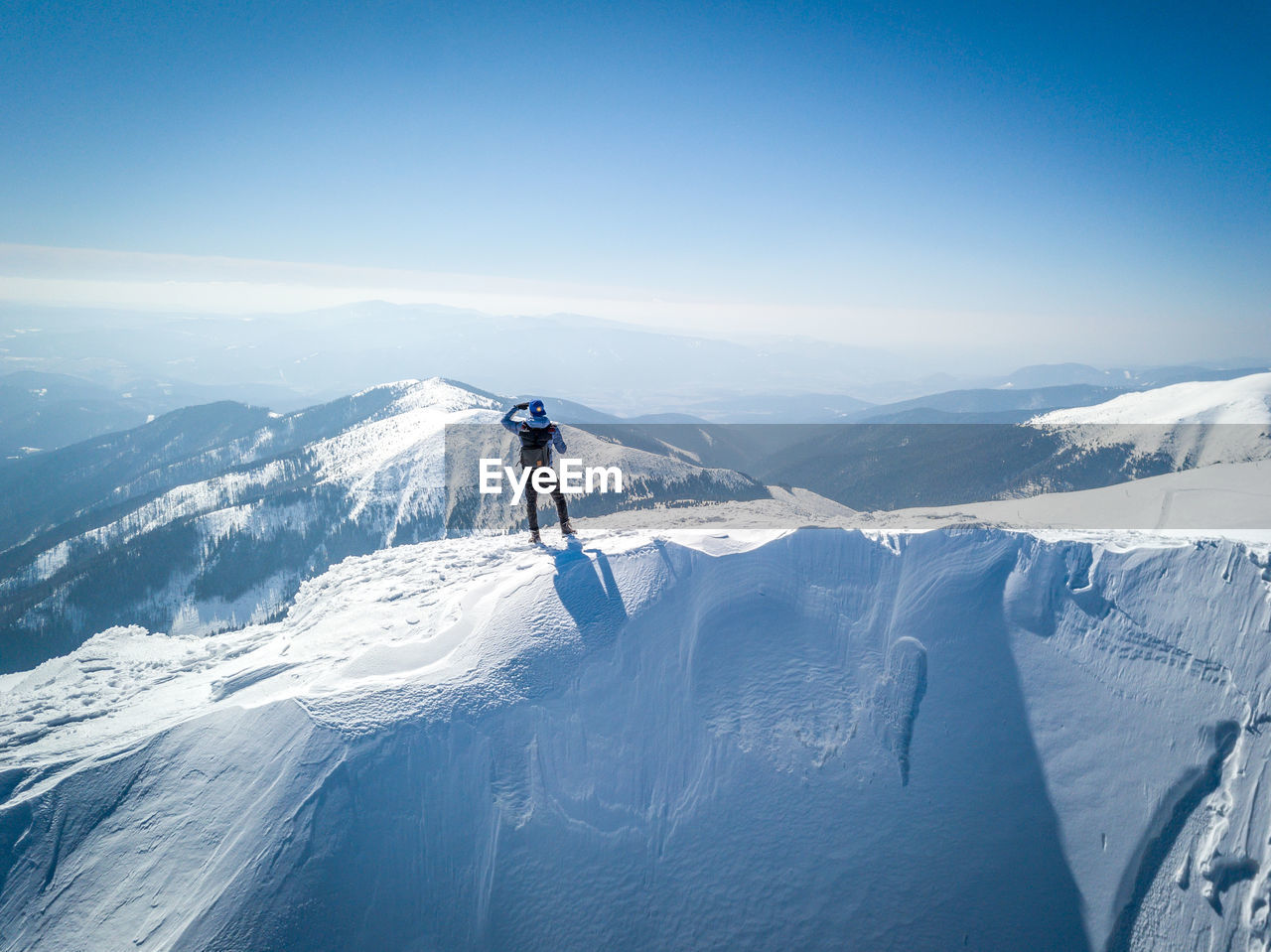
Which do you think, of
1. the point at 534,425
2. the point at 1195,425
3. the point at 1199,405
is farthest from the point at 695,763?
the point at 1199,405

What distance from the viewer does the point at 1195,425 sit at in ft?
196

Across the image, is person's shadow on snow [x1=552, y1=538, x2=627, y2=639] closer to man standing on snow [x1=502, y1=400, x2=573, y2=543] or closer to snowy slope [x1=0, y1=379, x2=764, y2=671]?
man standing on snow [x1=502, y1=400, x2=573, y2=543]

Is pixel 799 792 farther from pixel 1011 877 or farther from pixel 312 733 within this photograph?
pixel 312 733

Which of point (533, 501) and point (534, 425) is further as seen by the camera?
point (533, 501)

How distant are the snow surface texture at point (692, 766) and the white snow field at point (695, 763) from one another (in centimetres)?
4

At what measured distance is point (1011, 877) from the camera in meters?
6.98

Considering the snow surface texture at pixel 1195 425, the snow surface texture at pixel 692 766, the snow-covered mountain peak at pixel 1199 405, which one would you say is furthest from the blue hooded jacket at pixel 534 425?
the snow-covered mountain peak at pixel 1199 405

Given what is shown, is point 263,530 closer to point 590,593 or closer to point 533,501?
point 533,501

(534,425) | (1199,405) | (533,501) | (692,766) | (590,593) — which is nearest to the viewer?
(692,766)

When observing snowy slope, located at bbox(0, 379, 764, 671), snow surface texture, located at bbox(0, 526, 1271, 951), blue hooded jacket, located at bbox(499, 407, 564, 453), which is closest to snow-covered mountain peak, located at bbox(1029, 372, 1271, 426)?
snowy slope, located at bbox(0, 379, 764, 671)

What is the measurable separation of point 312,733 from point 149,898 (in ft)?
7.19

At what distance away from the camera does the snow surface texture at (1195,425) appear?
177 feet

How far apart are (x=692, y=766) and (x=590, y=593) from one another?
3376 millimetres

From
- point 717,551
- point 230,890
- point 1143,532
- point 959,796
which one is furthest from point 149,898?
point 1143,532
